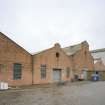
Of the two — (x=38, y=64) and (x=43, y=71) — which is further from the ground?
(x=38, y=64)

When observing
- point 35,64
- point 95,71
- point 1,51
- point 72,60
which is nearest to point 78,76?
point 72,60

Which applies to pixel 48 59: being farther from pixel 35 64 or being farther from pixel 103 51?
pixel 103 51

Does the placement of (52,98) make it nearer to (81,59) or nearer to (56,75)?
(56,75)

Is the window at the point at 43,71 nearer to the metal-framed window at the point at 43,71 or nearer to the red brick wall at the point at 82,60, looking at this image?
the metal-framed window at the point at 43,71

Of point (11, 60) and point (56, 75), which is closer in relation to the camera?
point (11, 60)

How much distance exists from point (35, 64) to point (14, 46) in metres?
4.61

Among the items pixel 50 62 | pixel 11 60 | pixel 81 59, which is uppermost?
pixel 81 59

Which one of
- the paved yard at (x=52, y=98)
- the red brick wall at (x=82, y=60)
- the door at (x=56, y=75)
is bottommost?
the paved yard at (x=52, y=98)

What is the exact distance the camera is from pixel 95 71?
129 feet

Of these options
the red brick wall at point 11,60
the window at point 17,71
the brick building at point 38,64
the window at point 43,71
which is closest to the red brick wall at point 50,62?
the brick building at point 38,64

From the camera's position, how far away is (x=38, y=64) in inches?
1037

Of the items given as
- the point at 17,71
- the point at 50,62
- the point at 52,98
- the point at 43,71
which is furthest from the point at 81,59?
the point at 52,98

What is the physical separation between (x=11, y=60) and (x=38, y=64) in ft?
16.2

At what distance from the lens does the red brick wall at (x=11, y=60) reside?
71.8 ft
